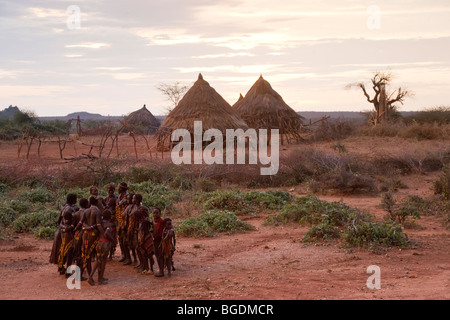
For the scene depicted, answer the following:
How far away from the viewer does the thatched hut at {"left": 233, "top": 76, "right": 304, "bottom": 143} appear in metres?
24.7

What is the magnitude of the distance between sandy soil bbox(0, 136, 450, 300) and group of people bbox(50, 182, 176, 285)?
0.64ft

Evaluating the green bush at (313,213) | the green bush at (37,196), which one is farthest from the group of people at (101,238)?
the green bush at (37,196)

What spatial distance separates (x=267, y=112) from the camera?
81.7ft

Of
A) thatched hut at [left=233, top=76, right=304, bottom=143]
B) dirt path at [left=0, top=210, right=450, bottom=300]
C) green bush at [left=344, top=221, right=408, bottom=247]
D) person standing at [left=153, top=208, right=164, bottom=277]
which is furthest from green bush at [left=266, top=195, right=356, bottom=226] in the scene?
thatched hut at [left=233, top=76, right=304, bottom=143]

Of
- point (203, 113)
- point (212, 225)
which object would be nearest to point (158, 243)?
point (212, 225)

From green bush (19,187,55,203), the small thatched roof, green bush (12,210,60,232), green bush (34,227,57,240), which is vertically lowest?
green bush (34,227,57,240)

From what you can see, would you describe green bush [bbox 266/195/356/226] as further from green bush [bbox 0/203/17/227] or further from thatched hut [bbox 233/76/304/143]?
thatched hut [bbox 233/76/304/143]

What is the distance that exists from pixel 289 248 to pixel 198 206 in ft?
11.5

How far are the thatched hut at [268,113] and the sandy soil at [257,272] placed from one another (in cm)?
1568

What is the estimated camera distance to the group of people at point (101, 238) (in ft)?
20.6

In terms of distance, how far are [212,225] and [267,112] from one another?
16.1m

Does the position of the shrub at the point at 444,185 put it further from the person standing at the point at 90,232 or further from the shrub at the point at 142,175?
the person standing at the point at 90,232
